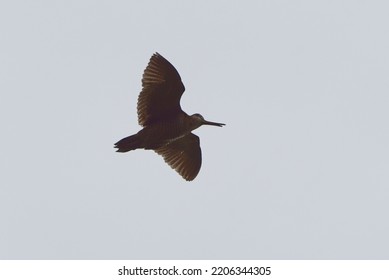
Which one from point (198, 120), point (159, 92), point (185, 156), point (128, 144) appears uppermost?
point (159, 92)

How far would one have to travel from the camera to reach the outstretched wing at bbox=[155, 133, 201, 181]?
34.1 metres

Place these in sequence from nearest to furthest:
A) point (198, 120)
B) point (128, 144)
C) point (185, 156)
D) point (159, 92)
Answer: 1. point (128, 144)
2. point (159, 92)
3. point (198, 120)
4. point (185, 156)

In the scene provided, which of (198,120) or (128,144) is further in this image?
(198,120)

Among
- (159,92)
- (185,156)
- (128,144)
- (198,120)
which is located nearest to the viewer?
(128,144)

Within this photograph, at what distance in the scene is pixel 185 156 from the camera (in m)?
34.2

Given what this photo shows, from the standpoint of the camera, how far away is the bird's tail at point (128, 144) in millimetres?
32438

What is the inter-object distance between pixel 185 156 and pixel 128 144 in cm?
198

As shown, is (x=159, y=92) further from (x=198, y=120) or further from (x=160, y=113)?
(x=198, y=120)

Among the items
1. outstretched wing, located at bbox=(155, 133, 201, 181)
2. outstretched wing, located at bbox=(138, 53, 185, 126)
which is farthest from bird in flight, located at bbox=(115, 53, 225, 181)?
outstretched wing, located at bbox=(155, 133, 201, 181)

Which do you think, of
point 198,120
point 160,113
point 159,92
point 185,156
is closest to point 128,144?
point 160,113

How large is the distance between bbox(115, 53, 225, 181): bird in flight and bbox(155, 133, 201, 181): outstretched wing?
2.22ft

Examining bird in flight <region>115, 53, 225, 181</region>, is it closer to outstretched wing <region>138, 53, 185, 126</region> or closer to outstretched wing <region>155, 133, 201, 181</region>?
outstretched wing <region>138, 53, 185, 126</region>

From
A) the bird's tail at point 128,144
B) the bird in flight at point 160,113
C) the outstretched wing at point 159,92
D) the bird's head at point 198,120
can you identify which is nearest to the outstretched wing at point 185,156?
the bird in flight at point 160,113
